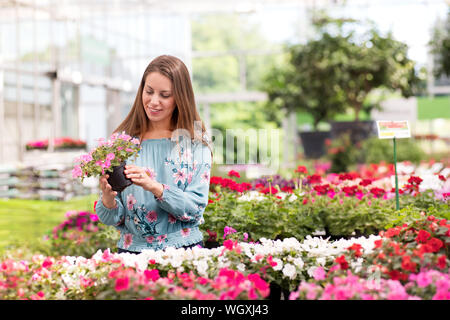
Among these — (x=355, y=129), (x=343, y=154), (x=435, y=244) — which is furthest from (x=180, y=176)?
(x=355, y=129)

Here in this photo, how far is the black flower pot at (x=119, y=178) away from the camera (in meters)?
1.66

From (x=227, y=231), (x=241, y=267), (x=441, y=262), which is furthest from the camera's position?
(x=227, y=231)

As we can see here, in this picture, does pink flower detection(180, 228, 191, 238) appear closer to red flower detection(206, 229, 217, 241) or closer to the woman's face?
the woman's face

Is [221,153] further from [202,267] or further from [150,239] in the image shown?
[202,267]

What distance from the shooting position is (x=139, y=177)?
5.31 ft

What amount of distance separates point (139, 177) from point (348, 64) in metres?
5.77

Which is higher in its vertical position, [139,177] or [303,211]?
[139,177]

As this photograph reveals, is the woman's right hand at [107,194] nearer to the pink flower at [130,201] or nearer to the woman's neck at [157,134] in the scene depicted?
the pink flower at [130,201]

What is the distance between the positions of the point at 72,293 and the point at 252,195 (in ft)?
5.84

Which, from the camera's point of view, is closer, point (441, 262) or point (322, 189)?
point (441, 262)

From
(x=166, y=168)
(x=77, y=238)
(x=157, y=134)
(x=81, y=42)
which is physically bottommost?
(x=77, y=238)

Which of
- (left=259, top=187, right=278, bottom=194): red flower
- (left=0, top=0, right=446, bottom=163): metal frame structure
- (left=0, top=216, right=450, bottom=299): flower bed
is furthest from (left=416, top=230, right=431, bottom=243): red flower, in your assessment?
(left=0, top=0, right=446, bottom=163): metal frame structure

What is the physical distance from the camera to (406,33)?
11617 millimetres

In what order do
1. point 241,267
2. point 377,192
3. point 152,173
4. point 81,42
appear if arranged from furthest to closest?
point 81,42
point 377,192
point 152,173
point 241,267
